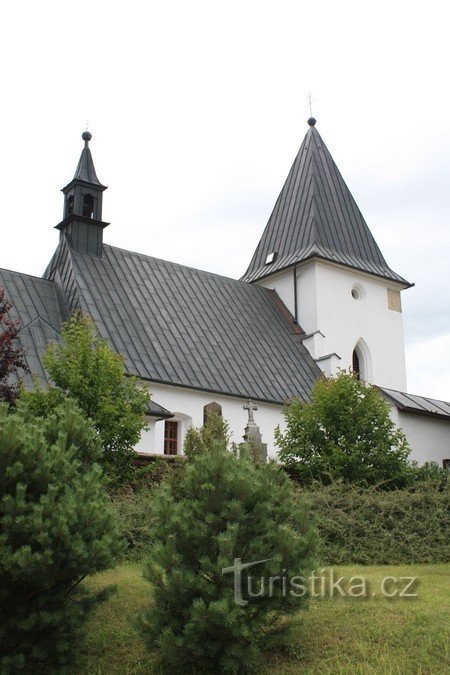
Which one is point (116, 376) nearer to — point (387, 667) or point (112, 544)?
point (112, 544)

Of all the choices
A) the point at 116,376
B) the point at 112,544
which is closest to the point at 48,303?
the point at 116,376

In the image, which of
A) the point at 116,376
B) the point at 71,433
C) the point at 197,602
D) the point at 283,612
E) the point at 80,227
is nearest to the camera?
the point at 197,602

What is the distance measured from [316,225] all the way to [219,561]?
24631 millimetres

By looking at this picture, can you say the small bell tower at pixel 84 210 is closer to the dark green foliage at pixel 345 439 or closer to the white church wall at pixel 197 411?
the white church wall at pixel 197 411

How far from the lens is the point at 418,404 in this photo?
25328 millimetres

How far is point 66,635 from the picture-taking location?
631cm

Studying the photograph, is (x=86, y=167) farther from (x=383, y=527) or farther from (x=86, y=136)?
(x=383, y=527)

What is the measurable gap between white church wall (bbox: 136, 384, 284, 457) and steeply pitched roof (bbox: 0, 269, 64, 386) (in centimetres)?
308

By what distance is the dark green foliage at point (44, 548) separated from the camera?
6.05m

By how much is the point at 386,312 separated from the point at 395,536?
2035cm

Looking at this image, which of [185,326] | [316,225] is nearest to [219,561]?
[185,326]

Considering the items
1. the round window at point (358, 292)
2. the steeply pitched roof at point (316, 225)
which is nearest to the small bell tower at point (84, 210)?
the steeply pitched roof at point (316, 225)

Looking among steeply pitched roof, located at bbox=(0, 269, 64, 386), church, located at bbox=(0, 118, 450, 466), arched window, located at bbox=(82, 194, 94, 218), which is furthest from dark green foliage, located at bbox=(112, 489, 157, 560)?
arched window, located at bbox=(82, 194, 94, 218)

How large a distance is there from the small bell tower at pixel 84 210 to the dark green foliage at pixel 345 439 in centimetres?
992
